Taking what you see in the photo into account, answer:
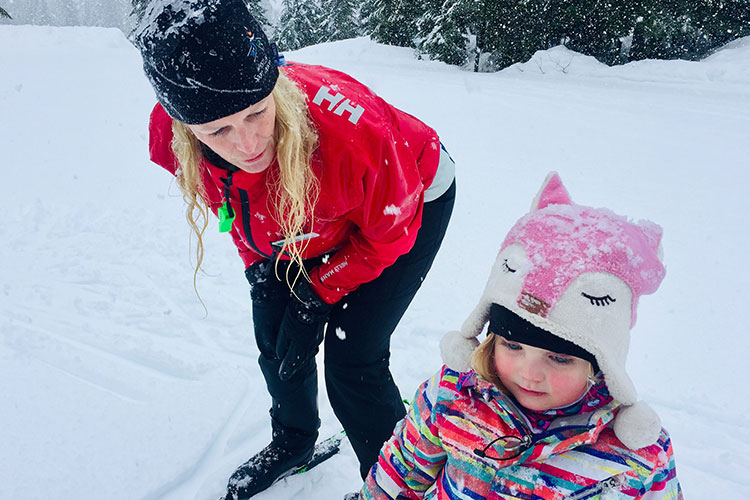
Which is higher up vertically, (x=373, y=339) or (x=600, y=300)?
(x=600, y=300)

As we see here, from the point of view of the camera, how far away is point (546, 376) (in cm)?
132

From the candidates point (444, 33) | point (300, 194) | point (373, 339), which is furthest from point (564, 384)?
point (444, 33)

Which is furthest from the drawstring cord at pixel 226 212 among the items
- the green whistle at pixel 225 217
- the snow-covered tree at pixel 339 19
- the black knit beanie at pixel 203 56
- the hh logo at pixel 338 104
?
the snow-covered tree at pixel 339 19

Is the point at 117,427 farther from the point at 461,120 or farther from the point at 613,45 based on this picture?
the point at 613,45

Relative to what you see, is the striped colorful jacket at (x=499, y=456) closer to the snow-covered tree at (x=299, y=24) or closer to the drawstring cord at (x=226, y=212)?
the drawstring cord at (x=226, y=212)

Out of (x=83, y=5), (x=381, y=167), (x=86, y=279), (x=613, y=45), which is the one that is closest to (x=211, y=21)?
(x=381, y=167)

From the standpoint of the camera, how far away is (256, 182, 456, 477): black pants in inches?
75.5

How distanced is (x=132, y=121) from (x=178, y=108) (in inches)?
250

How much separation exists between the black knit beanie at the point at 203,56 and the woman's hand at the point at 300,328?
0.85 meters

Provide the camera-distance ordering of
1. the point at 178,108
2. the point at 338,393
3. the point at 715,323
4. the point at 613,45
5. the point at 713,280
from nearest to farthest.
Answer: the point at 178,108 → the point at 338,393 → the point at 715,323 → the point at 713,280 → the point at 613,45

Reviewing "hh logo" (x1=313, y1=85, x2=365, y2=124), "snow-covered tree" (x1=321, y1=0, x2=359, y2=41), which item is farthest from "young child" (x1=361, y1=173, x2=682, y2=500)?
"snow-covered tree" (x1=321, y1=0, x2=359, y2=41)

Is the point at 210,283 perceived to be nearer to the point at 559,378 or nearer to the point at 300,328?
the point at 300,328

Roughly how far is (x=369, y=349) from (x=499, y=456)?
698 millimetres

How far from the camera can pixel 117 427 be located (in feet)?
8.54
